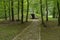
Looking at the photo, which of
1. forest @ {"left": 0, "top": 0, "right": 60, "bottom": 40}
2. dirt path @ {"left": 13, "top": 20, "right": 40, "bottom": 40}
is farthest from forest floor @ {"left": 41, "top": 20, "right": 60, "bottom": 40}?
dirt path @ {"left": 13, "top": 20, "right": 40, "bottom": 40}

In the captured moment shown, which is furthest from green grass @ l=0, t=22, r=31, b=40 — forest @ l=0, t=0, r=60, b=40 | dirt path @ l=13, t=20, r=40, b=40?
dirt path @ l=13, t=20, r=40, b=40

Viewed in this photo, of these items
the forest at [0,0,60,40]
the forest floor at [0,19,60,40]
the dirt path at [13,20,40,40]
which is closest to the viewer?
the dirt path at [13,20,40,40]

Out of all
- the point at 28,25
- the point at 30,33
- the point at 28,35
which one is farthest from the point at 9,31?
the point at 28,25

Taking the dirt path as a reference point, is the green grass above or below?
above

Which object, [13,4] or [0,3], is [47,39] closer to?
[13,4]

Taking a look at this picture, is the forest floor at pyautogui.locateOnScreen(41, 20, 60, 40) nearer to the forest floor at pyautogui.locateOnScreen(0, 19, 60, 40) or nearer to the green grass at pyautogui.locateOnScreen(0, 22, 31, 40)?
the forest floor at pyautogui.locateOnScreen(0, 19, 60, 40)

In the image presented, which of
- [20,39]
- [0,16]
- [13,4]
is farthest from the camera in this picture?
[0,16]

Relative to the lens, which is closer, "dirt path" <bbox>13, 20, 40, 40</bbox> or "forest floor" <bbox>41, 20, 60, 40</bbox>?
"dirt path" <bbox>13, 20, 40, 40</bbox>

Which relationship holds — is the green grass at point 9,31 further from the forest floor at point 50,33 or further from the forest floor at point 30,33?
the forest floor at point 50,33

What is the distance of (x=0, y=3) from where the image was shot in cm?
4219

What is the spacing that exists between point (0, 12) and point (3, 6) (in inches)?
211

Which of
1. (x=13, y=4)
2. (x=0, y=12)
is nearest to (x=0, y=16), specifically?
(x=0, y=12)

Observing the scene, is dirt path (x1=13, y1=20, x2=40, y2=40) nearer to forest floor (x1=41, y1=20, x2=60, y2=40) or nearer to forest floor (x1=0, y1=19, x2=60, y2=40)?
forest floor (x1=0, y1=19, x2=60, y2=40)

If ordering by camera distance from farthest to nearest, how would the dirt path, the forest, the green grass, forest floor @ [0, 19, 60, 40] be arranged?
1. the forest
2. the green grass
3. forest floor @ [0, 19, 60, 40]
4. the dirt path
